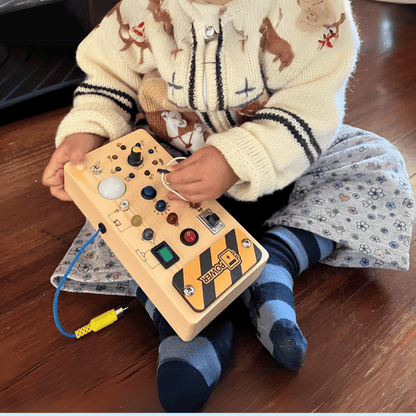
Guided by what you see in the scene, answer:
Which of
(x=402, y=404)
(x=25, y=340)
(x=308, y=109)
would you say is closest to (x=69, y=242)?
(x=25, y=340)

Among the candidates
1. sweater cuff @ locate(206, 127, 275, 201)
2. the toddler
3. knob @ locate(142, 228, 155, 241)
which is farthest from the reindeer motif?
knob @ locate(142, 228, 155, 241)

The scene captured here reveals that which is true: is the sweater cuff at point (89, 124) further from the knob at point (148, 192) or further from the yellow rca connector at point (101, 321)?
the yellow rca connector at point (101, 321)

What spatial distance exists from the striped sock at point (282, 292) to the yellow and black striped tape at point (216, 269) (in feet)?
0.33

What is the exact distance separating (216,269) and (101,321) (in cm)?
24

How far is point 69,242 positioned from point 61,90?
17.4 inches

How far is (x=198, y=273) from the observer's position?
46 centimetres

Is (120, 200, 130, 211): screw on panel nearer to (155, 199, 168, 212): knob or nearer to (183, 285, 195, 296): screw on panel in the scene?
(155, 199, 168, 212): knob

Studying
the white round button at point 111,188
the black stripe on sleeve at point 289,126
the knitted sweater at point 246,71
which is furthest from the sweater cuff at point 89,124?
the black stripe on sleeve at point 289,126

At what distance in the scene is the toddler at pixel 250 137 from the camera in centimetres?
52

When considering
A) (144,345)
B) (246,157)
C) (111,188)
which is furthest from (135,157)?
(144,345)

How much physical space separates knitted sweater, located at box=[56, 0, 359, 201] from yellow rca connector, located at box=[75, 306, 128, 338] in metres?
0.27

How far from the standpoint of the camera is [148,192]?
1.72 ft

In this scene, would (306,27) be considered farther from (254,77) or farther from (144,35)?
(144,35)

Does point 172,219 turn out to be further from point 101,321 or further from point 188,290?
point 101,321
